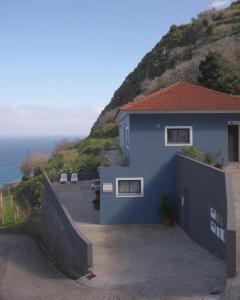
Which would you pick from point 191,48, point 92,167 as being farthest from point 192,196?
point 191,48

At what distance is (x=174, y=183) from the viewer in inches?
877

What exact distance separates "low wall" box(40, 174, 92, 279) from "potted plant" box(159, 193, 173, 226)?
15.1 feet

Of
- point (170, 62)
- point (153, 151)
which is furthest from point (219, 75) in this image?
point (170, 62)

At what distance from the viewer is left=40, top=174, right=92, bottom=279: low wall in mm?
15891

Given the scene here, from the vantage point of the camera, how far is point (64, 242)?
20.3m

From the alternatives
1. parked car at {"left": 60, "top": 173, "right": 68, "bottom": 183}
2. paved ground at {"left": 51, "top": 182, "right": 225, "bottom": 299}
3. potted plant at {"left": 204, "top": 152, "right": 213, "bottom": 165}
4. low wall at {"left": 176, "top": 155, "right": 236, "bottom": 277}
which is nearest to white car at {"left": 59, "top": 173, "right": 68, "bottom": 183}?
parked car at {"left": 60, "top": 173, "right": 68, "bottom": 183}

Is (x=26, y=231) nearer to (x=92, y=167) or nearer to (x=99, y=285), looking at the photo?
(x=92, y=167)

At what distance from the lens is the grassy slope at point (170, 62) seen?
48.4 metres

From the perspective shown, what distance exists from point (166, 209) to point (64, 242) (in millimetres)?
4942

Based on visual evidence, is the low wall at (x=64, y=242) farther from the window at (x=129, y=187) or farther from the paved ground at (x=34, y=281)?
the window at (x=129, y=187)

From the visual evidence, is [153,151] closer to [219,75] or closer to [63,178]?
[63,178]

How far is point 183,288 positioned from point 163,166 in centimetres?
981

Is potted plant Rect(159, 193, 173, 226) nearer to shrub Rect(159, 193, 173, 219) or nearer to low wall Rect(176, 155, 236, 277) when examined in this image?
shrub Rect(159, 193, 173, 219)

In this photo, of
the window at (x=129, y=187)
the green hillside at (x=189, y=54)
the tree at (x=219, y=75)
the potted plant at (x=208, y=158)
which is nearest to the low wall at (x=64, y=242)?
the window at (x=129, y=187)
